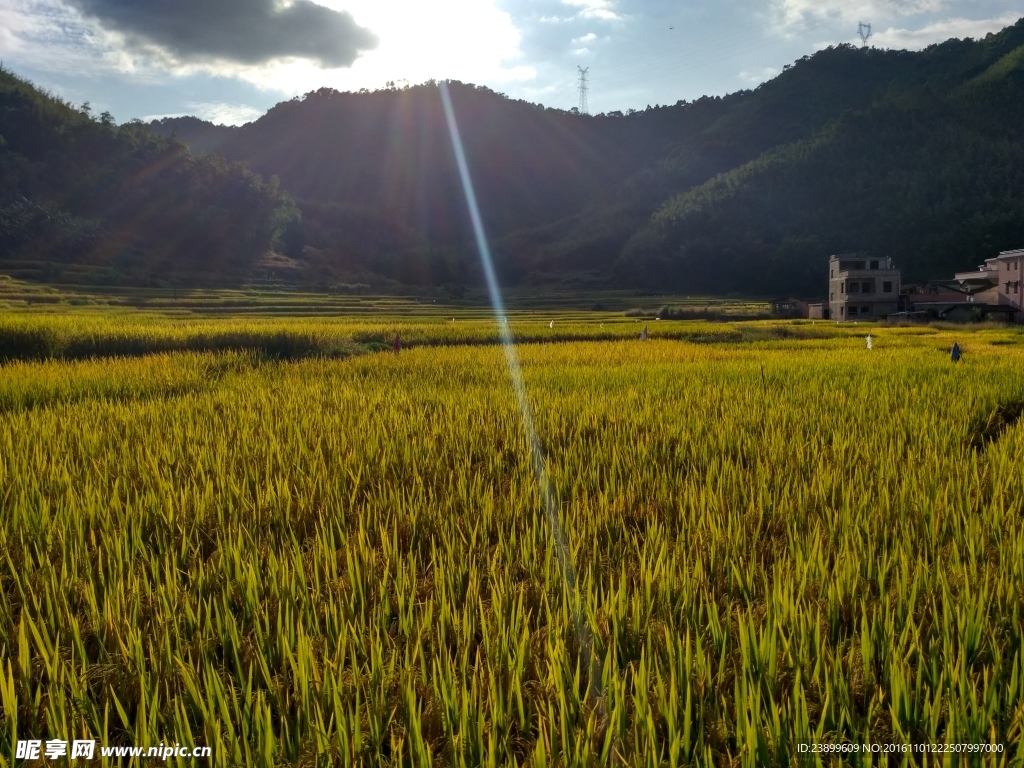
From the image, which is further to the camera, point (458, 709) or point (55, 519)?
point (55, 519)

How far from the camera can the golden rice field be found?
1.14 m

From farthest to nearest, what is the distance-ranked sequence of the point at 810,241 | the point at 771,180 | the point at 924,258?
1. the point at 771,180
2. the point at 810,241
3. the point at 924,258

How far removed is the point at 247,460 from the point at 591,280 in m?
55.9

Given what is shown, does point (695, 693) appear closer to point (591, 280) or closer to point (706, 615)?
point (706, 615)

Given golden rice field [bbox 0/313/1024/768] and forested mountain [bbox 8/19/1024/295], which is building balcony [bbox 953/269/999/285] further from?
golden rice field [bbox 0/313/1024/768]

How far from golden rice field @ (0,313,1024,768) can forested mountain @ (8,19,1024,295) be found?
1796 inches

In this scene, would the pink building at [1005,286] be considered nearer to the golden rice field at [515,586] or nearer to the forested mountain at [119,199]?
the golden rice field at [515,586]

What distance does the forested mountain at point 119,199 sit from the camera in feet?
122

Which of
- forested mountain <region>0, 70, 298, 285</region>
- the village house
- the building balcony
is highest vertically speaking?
forested mountain <region>0, 70, 298, 285</region>

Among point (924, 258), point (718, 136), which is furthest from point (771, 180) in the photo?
point (718, 136)

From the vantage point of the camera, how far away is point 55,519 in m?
2.21

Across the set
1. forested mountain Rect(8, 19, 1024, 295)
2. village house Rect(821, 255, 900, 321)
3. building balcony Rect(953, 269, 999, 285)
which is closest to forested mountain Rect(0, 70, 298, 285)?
forested mountain Rect(8, 19, 1024, 295)

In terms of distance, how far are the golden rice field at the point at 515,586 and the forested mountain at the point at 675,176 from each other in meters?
45.6

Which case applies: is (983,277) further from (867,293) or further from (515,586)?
(515,586)
